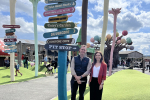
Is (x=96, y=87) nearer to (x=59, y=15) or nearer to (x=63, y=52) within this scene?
(x=63, y=52)

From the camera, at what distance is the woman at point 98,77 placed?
3586mm

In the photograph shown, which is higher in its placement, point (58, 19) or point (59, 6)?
point (59, 6)

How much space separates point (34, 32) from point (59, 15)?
324 inches

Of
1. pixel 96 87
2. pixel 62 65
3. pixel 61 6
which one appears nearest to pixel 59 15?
pixel 61 6

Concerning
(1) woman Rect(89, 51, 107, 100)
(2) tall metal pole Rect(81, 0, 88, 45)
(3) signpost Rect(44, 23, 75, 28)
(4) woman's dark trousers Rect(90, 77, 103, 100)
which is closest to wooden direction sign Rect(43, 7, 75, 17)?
(3) signpost Rect(44, 23, 75, 28)

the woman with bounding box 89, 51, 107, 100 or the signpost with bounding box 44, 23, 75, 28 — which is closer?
the woman with bounding box 89, 51, 107, 100

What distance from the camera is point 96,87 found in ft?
12.0

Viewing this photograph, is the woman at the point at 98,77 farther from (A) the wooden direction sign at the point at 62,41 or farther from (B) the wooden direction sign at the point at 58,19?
(B) the wooden direction sign at the point at 58,19

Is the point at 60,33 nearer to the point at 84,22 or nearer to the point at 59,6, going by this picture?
the point at 59,6

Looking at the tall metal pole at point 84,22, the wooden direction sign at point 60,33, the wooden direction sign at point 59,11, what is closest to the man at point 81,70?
the wooden direction sign at point 60,33

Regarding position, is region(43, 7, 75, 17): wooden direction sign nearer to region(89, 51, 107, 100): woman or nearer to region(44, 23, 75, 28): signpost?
region(44, 23, 75, 28): signpost

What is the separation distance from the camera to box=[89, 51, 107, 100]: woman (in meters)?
3.59

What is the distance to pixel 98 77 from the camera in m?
3.59

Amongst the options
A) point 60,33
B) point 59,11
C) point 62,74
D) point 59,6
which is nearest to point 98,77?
point 62,74
